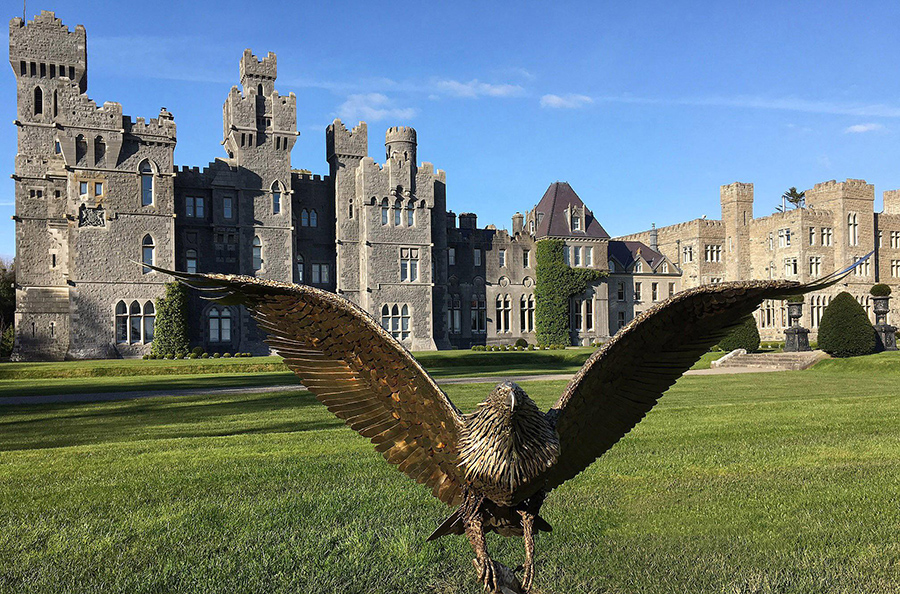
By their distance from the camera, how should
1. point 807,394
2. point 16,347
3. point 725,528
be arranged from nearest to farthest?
point 725,528, point 807,394, point 16,347

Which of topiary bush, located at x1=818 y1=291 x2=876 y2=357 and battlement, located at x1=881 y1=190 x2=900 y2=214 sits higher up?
battlement, located at x1=881 y1=190 x2=900 y2=214

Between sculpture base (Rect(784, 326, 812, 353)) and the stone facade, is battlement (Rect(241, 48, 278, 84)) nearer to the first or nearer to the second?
sculpture base (Rect(784, 326, 812, 353))

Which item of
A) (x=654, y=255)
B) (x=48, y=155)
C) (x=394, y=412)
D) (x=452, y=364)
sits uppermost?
(x=48, y=155)

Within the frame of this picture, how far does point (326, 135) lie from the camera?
44875 mm

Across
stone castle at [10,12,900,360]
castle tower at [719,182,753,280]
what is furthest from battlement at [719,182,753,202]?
stone castle at [10,12,900,360]

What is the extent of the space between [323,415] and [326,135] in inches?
1325

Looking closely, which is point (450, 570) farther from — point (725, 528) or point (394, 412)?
point (725, 528)

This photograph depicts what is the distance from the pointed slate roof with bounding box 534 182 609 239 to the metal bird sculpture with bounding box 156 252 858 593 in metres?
46.9

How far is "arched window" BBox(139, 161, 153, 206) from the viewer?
37.2 metres

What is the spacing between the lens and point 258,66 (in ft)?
135

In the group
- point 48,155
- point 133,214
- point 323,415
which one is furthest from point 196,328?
point 323,415

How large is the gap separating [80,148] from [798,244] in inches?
1947

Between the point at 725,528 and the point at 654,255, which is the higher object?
the point at 654,255

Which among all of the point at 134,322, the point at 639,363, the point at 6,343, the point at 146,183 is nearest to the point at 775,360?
the point at 639,363
